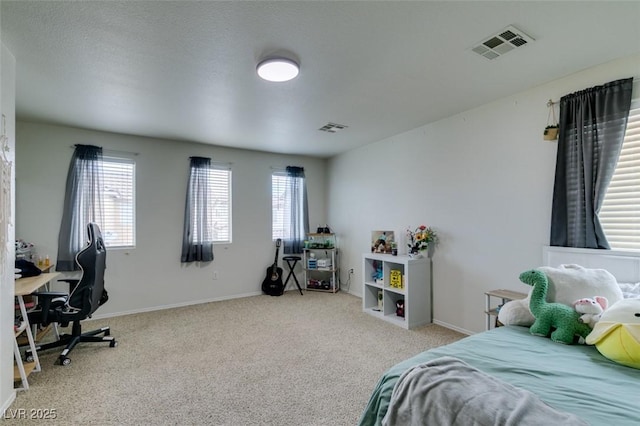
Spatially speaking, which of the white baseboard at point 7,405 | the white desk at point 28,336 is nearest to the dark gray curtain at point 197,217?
the white desk at point 28,336

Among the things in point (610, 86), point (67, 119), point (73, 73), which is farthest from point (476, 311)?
point (67, 119)

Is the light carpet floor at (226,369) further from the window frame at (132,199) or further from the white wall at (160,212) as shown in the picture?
the window frame at (132,199)

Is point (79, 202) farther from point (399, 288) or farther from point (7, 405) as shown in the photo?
point (399, 288)

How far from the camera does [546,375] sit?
4.37 ft

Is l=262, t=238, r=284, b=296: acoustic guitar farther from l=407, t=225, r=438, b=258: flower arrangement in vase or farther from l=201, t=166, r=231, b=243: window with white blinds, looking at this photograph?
l=407, t=225, r=438, b=258: flower arrangement in vase

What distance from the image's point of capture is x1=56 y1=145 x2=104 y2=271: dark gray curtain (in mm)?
3871

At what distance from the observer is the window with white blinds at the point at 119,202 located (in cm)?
422

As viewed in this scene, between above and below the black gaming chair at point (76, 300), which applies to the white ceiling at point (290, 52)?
above

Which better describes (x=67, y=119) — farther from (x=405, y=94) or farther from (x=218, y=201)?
(x=405, y=94)

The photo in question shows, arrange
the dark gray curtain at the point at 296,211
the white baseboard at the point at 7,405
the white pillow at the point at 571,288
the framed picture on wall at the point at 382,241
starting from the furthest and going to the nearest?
the dark gray curtain at the point at 296,211, the framed picture on wall at the point at 382,241, the white baseboard at the point at 7,405, the white pillow at the point at 571,288

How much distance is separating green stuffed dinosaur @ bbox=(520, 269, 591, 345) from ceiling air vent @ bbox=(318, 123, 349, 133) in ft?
9.06

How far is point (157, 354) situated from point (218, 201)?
2654mm

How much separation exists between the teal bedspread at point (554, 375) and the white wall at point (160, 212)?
4090 millimetres

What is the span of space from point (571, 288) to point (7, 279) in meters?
3.91
